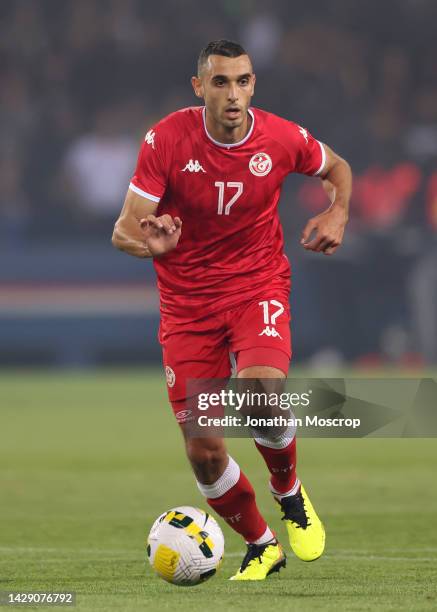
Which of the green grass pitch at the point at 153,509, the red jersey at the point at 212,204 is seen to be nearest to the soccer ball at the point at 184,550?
the green grass pitch at the point at 153,509

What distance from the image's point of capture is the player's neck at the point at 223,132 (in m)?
6.26

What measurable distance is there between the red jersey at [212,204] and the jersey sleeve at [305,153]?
0.05 metres

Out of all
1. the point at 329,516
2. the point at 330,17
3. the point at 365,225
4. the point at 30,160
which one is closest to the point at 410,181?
→ the point at 365,225

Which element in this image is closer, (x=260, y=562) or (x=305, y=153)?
(x=260, y=562)

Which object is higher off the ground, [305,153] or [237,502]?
[305,153]

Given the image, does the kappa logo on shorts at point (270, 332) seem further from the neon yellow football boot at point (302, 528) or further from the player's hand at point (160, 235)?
the neon yellow football boot at point (302, 528)

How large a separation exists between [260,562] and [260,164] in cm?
161

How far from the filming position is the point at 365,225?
17.8m

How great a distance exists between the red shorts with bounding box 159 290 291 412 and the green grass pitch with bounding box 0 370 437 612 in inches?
31.8

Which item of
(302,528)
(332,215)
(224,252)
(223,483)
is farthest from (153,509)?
(332,215)

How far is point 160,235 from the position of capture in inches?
231

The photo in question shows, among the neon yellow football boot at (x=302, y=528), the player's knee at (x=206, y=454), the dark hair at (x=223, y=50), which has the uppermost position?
the dark hair at (x=223, y=50)

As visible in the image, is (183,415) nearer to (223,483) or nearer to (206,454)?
(206,454)

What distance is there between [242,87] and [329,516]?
281 centimetres
